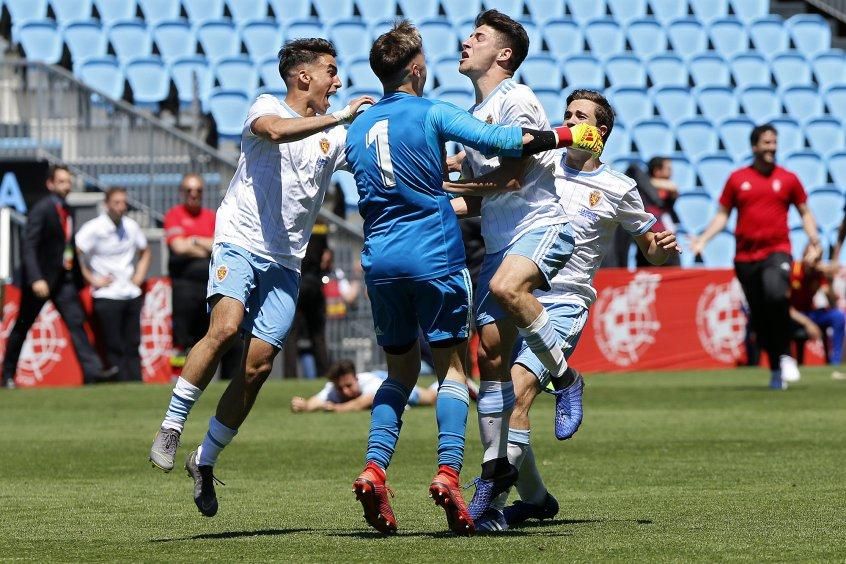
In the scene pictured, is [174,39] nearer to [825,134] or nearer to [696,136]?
[696,136]

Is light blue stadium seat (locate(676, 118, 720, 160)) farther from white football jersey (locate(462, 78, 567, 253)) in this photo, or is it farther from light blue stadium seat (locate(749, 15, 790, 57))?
white football jersey (locate(462, 78, 567, 253))

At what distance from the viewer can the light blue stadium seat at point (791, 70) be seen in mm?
26312

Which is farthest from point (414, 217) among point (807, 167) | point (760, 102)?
point (760, 102)

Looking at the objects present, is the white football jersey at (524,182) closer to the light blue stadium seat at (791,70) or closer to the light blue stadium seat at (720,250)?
the light blue stadium seat at (720,250)

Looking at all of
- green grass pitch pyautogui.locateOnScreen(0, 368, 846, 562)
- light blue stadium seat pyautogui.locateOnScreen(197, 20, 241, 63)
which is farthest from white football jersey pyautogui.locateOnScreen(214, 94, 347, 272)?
light blue stadium seat pyautogui.locateOnScreen(197, 20, 241, 63)

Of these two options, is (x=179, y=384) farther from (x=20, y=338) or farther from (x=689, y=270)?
(x=689, y=270)

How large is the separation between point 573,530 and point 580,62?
19533mm

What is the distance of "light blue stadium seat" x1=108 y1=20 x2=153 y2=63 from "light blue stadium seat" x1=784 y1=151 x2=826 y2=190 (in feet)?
32.2

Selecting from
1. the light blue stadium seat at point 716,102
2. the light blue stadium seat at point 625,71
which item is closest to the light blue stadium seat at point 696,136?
the light blue stadium seat at point 716,102

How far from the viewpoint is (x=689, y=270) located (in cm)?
1875

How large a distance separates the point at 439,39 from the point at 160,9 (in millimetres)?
4308

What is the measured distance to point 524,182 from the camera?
21.6 ft

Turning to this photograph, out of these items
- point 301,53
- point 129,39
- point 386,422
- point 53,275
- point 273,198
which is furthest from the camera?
point 129,39

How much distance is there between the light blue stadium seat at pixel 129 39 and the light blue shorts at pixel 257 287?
56.4ft
